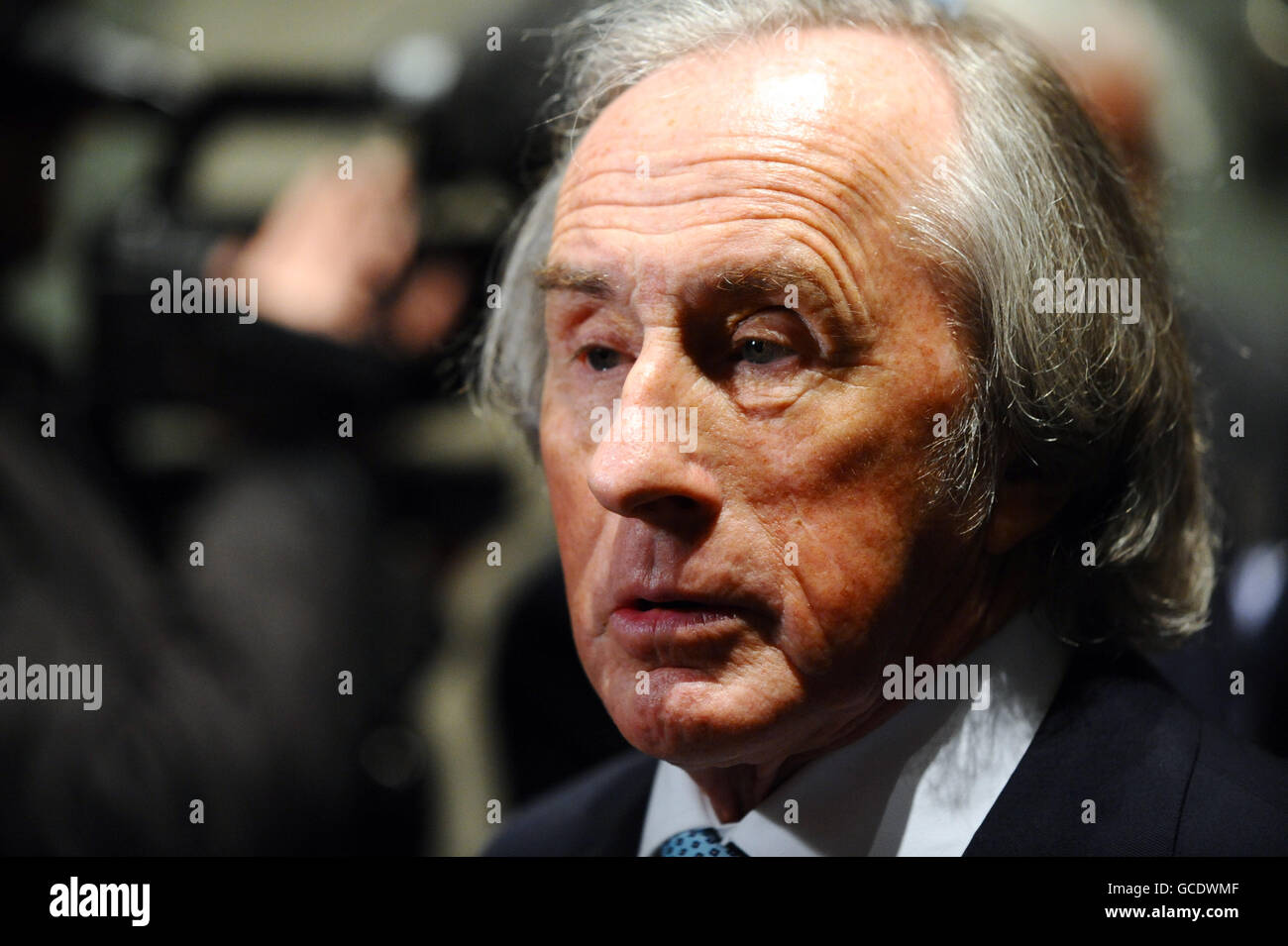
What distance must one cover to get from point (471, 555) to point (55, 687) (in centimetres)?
73

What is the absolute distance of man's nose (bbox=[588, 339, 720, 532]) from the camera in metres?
1.05

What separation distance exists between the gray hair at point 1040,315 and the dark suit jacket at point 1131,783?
89 millimetres

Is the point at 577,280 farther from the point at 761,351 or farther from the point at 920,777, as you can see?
the point at 920,777

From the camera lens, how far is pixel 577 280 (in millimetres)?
1156

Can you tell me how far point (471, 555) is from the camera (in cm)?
214

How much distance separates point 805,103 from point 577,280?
27 cm

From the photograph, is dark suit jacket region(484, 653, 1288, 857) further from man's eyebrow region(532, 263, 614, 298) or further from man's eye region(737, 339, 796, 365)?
man's eyebrow region(532, 263, 614, 298)

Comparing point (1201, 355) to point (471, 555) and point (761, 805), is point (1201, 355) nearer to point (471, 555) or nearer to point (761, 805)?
point (761, 805)

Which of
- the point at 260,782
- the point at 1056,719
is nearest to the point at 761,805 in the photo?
the point at 1056,719

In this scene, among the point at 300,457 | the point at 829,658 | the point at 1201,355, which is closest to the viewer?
the point at 829,658

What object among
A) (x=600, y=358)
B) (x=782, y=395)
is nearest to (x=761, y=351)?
(x=782, y=395)

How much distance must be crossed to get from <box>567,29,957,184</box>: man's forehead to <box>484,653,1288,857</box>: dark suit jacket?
1.81 feet

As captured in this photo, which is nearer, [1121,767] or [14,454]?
[1121,767]

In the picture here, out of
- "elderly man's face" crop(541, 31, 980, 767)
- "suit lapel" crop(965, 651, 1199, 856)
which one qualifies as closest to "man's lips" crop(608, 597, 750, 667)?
"elderly man's face" crop(541, 31, 980, 767)
